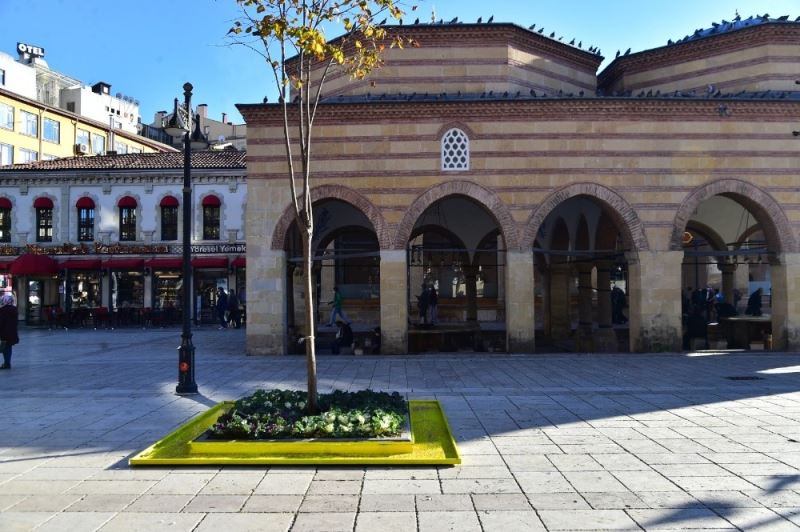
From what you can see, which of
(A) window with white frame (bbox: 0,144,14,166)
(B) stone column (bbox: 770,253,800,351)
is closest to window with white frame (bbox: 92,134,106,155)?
A: (A) window with white frame (bbox: 0,144,14,166)

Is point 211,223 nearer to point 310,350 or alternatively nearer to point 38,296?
point 38,296

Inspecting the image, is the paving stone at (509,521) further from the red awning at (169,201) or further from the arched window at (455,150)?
the red awning at (169,201)

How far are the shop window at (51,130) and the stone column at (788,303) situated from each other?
133 ft

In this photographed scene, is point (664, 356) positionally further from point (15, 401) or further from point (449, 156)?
point (15, 401)

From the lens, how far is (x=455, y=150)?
1647cm

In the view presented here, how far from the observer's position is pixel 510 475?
249 inches

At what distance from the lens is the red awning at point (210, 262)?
30.9 meters

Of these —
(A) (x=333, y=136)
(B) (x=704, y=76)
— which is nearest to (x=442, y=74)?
(A) (x=333, y=136)

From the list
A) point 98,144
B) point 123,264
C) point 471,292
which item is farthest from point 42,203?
point 471,292

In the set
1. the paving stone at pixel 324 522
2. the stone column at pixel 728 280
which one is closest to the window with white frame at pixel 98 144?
the stone column at pixel 728 280

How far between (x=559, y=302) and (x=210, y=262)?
17.0 meters

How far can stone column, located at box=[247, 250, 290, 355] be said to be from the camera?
16.5 meters

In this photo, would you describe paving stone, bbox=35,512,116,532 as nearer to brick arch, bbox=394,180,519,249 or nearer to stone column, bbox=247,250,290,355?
stone column, bbox=247,250,290,355

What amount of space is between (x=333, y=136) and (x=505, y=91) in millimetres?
4730
